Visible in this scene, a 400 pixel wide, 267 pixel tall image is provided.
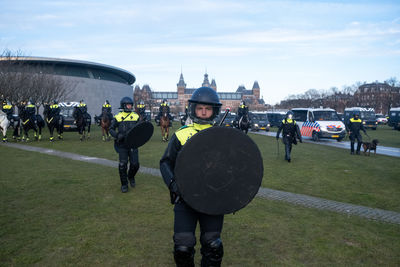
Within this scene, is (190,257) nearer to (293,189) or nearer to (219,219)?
(219,219)

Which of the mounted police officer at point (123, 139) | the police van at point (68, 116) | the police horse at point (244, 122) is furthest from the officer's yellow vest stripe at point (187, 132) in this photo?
the police van at point (68, 116)

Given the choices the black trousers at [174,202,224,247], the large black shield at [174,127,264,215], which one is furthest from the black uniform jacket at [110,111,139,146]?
the large black shield at [174,127,264,215]

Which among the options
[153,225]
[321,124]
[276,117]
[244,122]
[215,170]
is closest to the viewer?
[215,170]

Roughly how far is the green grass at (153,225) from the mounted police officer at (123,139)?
1.42ft

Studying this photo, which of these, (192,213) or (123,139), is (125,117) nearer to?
(123,139)

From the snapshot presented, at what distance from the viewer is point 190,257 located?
9.04 feet

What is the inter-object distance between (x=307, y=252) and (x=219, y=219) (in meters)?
1.65

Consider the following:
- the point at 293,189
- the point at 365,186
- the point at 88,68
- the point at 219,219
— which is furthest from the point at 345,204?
the point at 88,68

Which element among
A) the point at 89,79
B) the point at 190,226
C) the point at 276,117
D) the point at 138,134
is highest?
the point at 89,79

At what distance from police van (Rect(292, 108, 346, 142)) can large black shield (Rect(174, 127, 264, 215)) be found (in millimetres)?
18096

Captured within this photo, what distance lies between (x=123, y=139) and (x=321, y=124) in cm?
1604

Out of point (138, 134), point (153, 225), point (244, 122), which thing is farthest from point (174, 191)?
point (244, 122)

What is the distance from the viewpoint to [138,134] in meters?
6.32

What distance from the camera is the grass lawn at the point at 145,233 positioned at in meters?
3.61
